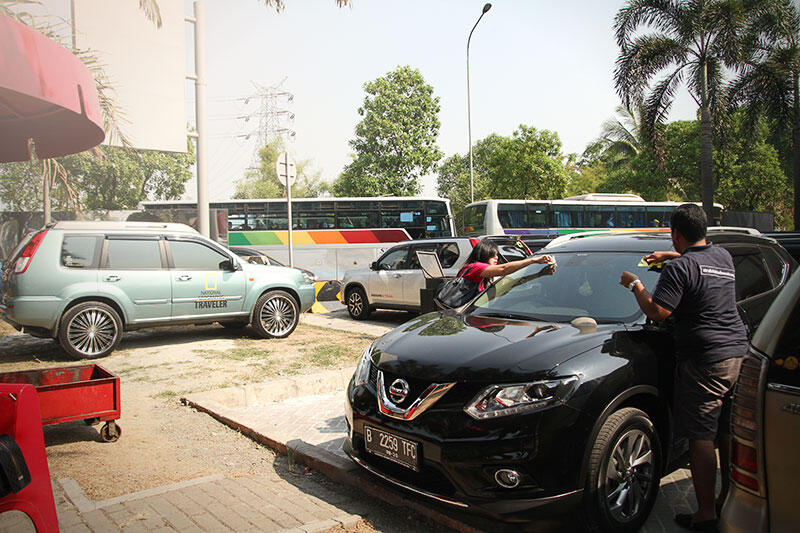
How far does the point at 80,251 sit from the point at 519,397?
284 inches

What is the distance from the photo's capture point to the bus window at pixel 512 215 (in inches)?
916

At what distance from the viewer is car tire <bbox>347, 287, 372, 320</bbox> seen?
40.0 ft

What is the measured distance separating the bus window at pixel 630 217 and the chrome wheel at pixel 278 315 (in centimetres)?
2067

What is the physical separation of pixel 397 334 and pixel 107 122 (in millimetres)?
6580

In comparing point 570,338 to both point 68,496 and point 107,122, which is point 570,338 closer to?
point 68,496

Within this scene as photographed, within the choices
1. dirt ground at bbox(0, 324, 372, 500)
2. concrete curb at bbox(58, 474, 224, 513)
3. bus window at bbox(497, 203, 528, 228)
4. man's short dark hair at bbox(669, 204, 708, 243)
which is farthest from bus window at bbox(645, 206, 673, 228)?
concrete curb at bbox(58, 474, 224, 513)

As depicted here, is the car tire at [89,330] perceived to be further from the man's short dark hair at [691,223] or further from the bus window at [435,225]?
the bus window at [435,225]

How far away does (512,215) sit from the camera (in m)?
23.5

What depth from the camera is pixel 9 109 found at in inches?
166

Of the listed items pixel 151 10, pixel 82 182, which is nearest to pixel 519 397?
pixel 82 182

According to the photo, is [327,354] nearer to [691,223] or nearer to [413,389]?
[413,389]

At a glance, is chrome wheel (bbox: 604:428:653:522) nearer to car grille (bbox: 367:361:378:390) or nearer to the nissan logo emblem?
the nissan logo emblem

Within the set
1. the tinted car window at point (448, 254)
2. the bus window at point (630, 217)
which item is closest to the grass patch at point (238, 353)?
the tinted car window at point (448, 254)

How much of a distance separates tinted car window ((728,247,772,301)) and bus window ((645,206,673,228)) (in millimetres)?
23554
